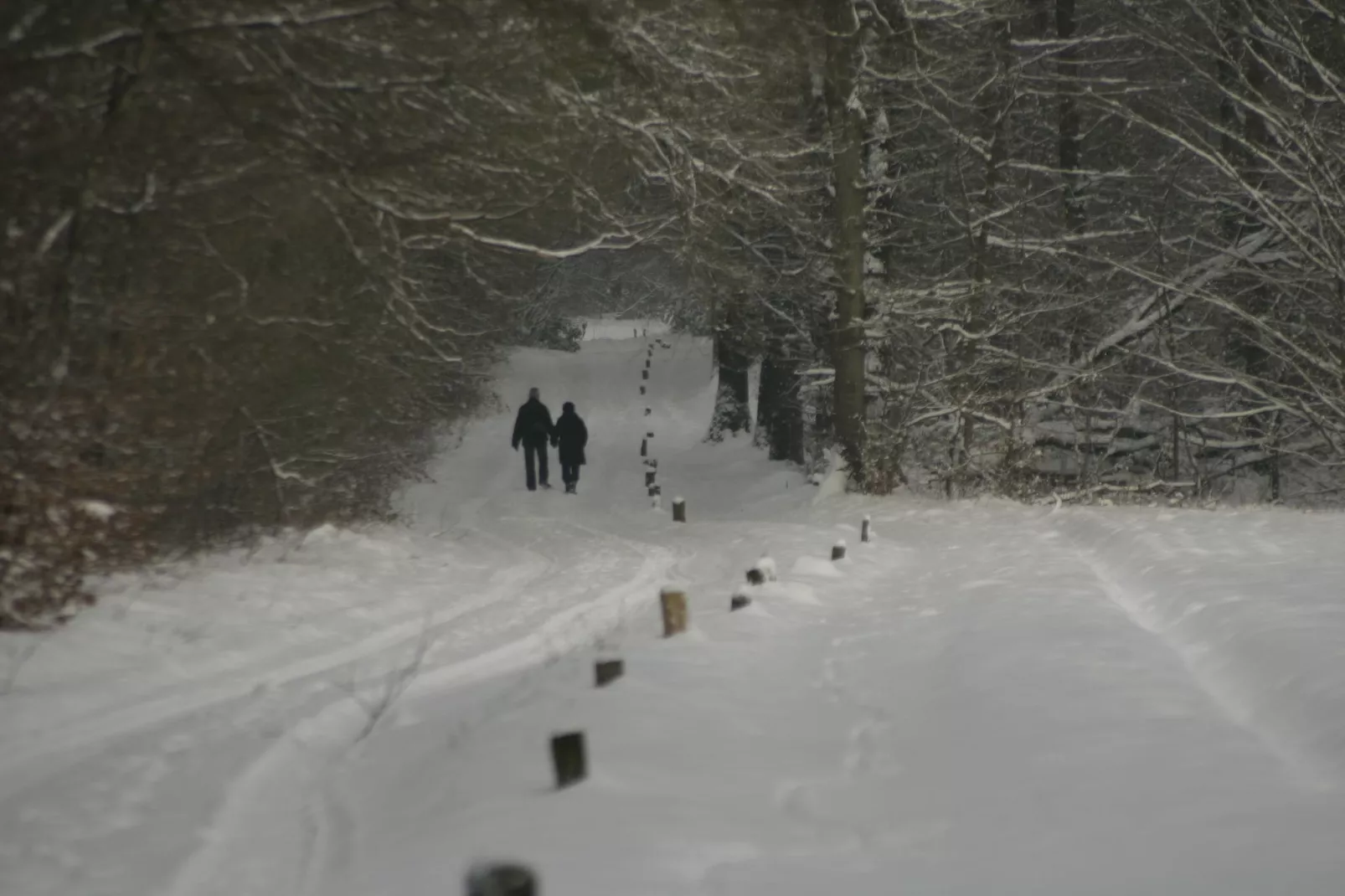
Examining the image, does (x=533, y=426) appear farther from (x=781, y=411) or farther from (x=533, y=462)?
(x=781, y=411)

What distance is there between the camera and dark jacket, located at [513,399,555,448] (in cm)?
2105

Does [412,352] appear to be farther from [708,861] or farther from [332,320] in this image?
[708,861]

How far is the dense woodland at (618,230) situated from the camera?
748 cm

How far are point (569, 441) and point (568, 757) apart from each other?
668 inches

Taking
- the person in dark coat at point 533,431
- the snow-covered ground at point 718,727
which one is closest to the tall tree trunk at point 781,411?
the person in dark coat at point 533,431

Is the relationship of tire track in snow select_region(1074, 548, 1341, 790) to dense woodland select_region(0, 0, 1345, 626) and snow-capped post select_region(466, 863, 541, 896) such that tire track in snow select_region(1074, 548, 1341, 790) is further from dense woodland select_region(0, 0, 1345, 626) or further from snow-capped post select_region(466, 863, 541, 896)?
dense woodland select_region(0, 0, 1345, 626)

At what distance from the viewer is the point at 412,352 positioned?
12227 millimetres

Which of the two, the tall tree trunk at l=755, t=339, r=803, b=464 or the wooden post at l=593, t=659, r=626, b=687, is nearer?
the wooden post at l=593, t=659, r=626, b=687

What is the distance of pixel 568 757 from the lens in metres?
4.73

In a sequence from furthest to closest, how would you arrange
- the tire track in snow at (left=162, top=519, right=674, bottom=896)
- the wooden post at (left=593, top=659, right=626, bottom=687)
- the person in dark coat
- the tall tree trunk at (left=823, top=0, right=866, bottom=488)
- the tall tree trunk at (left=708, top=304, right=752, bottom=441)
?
1. the tall tree trunk at (left=708, top=304, right=752, bottom=441)
2. the person in dark coat
3. the tall tree trunk at (left=823, top=0, right=866, bottom=488)
4. the wooden post at (left=593, top=659, right=626, bottom=687)
5. the tire track in snow at (left=162, top=519, right=674, bottom=896)

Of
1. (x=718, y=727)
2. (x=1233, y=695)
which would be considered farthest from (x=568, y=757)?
(x=1233, y=695)

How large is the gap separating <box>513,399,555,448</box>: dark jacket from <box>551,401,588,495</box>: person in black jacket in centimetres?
22

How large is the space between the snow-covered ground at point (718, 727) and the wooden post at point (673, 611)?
28cm

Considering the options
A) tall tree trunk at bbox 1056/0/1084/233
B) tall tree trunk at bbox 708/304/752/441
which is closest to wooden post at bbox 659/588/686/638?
tall tree trunk at bbox 1056/0/1084/233
